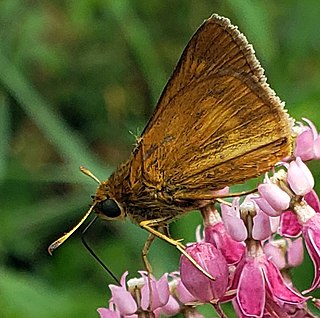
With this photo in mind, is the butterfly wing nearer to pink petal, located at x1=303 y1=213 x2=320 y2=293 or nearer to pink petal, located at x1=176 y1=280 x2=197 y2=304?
pink petal, located at x1=303 y1=213 x2=320 y2=293

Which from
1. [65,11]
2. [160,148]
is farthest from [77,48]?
[160,148]

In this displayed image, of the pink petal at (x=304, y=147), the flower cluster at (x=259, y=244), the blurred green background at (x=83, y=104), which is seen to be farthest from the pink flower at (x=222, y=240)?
the blurred green background at (x=83, y=104)

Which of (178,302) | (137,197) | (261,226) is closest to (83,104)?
(178,302)

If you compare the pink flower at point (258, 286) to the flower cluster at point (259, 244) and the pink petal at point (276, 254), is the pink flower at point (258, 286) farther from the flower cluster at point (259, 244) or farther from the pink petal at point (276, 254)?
the pink petal at point (276, 254)

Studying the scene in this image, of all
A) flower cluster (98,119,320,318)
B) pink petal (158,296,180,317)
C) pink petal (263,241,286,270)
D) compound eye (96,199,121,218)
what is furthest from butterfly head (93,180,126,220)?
pink petal (263,241,286,270)

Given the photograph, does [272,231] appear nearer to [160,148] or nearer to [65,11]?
[160,148]

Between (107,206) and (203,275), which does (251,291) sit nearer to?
(203,275)
